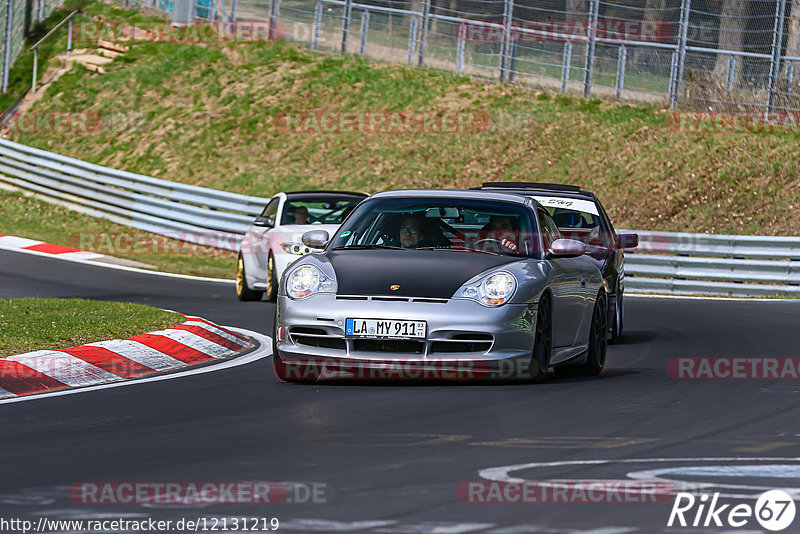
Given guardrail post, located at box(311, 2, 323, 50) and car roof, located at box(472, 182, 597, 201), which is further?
guardrail post, located at box(311, 2, 323, 50)

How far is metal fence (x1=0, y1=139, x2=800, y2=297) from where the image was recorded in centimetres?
2272

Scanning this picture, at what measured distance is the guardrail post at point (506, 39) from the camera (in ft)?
109

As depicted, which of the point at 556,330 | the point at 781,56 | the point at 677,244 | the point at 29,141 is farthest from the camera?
the point at 29,141

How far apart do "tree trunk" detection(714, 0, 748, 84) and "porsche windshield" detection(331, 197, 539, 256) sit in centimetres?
2004

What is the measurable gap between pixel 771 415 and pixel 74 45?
117 feet

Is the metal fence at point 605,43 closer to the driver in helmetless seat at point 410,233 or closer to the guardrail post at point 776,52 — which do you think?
the guardrail post at point 776,52

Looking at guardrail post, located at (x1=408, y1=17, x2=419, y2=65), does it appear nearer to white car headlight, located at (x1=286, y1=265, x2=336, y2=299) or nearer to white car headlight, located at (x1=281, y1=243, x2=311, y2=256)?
white car headlight, located at (x1=281, y1=243, x2=311, y2=256)

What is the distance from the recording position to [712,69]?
29969 mm

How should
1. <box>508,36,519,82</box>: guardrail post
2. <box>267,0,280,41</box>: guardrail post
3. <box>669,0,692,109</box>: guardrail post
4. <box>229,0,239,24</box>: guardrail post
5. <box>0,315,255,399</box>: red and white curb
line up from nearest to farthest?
<box>0,315,255,399</box>: red and white curb
<box>669,0,692,109</box>: guardrail post
<box>508,36,519,82</box>: guardrail post
<box>267,0,280,41</box>: guardrail post
<box>229,0,239,24</box>: guardrail post

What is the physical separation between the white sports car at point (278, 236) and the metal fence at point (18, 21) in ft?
71.8

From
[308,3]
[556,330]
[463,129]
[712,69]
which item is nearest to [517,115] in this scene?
[463,129]

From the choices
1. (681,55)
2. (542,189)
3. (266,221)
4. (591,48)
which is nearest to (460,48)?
(591,48)

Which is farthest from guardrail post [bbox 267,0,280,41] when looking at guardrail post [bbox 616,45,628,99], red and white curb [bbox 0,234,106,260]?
red and white curb [bbox 0,234,106,260]

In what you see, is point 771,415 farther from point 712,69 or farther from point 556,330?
point 712,69
